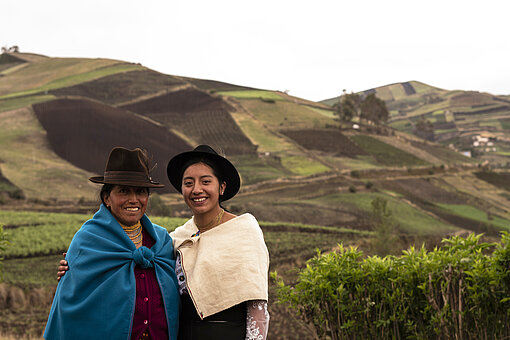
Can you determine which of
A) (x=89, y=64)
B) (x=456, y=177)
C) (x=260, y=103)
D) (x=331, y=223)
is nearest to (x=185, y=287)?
(x=331, y=223)

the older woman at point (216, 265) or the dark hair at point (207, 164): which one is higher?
the dark hair at point (207, 164)

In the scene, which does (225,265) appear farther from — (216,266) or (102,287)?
(102,287)

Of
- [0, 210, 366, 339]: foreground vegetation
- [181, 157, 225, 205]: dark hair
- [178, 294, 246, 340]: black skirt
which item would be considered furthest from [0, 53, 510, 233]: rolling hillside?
[178, 294, 246, 340]: black skirt

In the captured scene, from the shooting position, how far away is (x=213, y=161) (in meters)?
2.76

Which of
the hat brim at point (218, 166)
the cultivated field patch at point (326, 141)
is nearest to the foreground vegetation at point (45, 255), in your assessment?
the hat brim at point (218, 166)

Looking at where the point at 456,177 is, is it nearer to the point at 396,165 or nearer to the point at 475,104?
the point at 396,165

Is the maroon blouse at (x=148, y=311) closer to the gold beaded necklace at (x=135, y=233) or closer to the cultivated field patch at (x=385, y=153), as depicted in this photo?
the gold beaded necklace at (x=135, y=233)

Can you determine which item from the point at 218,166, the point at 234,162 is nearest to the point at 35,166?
the point at 234,162

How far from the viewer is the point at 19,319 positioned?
1138cm

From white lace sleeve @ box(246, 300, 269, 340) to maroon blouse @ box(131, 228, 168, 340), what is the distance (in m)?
0.45

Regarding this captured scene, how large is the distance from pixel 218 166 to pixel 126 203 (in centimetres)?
57

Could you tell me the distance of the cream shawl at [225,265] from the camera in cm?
254

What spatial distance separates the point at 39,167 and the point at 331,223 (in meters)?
18.6

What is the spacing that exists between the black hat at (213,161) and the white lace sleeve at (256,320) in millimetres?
722
